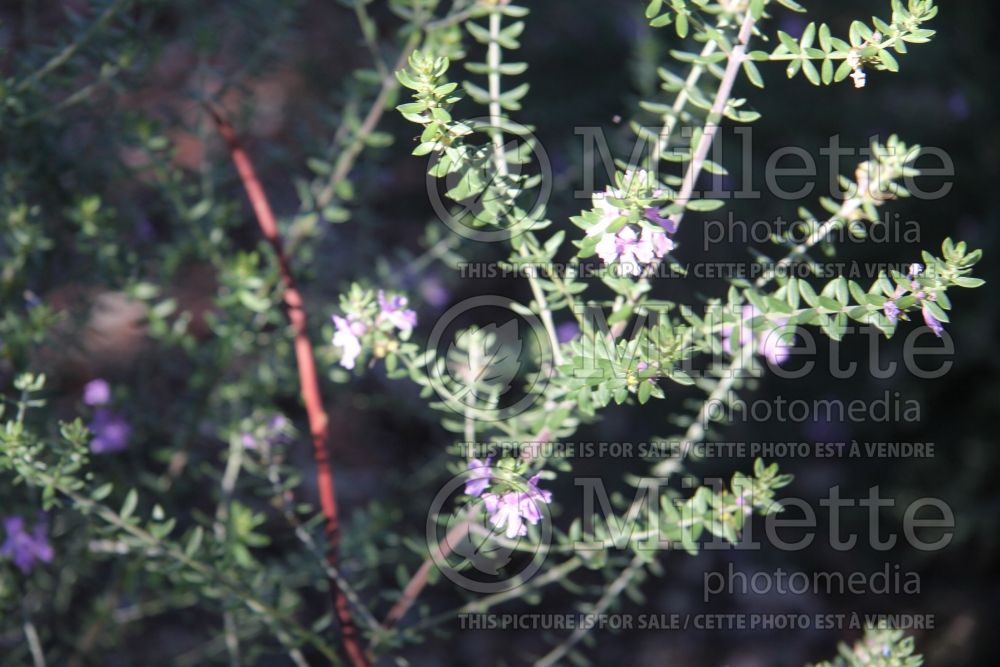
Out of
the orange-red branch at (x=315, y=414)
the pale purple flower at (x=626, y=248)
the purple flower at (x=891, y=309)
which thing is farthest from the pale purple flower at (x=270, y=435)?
the purple flower at (x=891, y=309)

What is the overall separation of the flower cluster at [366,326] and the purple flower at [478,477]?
0.70 ft

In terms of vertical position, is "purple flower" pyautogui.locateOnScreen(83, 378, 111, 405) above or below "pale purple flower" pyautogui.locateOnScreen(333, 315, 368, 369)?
above

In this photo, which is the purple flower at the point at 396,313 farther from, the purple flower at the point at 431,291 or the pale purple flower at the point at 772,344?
the purple flower at the point at 431,291

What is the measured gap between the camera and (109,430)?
1.85m

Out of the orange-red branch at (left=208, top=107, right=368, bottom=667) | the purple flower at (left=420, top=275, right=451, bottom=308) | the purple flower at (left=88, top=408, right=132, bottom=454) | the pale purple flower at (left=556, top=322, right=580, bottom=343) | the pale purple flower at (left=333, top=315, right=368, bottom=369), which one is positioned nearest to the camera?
the pale purple flower at (left=333, top=315, right=368, bottom=369)

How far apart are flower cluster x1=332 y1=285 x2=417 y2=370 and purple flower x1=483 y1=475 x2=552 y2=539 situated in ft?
0.93

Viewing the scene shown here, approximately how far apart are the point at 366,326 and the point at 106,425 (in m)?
0.77

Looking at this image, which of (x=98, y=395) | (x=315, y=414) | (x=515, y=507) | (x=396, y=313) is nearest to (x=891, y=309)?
(x=515, y=507)

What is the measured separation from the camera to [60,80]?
5.25 feet

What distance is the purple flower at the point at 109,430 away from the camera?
1827mm

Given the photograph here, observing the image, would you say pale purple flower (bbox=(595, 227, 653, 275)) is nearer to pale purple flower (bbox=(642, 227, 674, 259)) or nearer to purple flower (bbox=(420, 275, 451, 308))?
pale purple flower (bbox=(642, 227, 674, 259))

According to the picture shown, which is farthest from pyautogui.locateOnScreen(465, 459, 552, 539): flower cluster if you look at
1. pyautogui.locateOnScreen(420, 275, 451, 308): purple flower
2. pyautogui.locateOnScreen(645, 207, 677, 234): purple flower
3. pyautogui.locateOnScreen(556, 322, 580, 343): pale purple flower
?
pyautogui.locateOnScreen(556, 322, 580, 343): pale purple flower

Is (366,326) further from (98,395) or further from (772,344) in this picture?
(98,395)

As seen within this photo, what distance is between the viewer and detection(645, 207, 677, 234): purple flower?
1.23 metres
